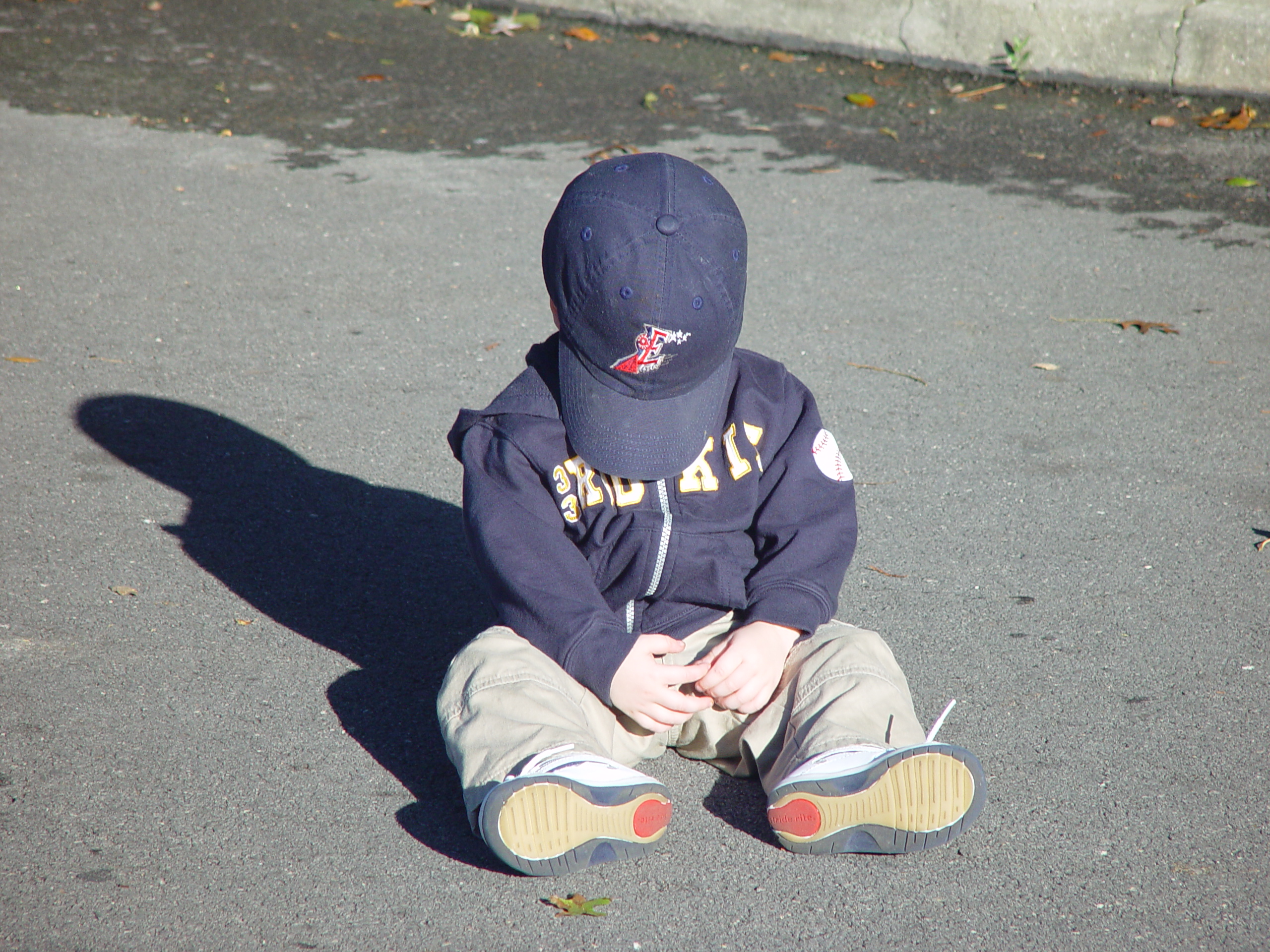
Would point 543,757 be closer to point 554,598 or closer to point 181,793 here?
point 554,598

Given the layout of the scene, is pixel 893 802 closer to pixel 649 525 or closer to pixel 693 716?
pixel 693 716

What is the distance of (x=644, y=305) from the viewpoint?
190cm

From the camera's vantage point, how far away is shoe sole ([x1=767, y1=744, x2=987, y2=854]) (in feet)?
5.94

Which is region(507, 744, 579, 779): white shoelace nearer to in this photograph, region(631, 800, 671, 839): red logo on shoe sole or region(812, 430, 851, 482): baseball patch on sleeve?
region(631, 800, 671, 839): red logo on shoe sole

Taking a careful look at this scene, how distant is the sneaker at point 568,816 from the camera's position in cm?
173

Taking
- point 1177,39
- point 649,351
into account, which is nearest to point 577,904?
point 649,351

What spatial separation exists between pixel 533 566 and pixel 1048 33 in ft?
17.9

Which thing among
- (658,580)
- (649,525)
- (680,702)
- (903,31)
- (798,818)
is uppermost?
(903,31)

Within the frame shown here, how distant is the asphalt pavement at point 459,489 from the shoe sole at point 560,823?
96 mm

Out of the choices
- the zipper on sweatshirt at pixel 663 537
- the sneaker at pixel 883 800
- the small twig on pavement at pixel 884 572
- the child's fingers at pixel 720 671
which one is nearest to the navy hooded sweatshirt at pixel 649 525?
the zipper on sweatshirt at pixel 663 537

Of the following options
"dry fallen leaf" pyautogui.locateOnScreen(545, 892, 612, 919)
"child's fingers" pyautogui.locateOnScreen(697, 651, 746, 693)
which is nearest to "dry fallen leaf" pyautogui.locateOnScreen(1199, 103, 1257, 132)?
"child's fingers" pyautogui.locateOnScreen(697, 651, 746, 693)

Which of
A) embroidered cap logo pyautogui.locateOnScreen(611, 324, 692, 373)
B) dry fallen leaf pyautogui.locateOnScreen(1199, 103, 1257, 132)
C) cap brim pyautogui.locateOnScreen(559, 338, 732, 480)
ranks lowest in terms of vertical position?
cap brim pyautogui.locateOnScreen(559, 338, 732, 480)

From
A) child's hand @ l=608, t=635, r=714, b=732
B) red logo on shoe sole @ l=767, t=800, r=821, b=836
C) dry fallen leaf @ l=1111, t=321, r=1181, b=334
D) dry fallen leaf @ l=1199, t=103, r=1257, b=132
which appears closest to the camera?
red logo on shoe sole @ l=767, t=800, r=821, b=836

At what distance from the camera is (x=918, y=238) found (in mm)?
4719
